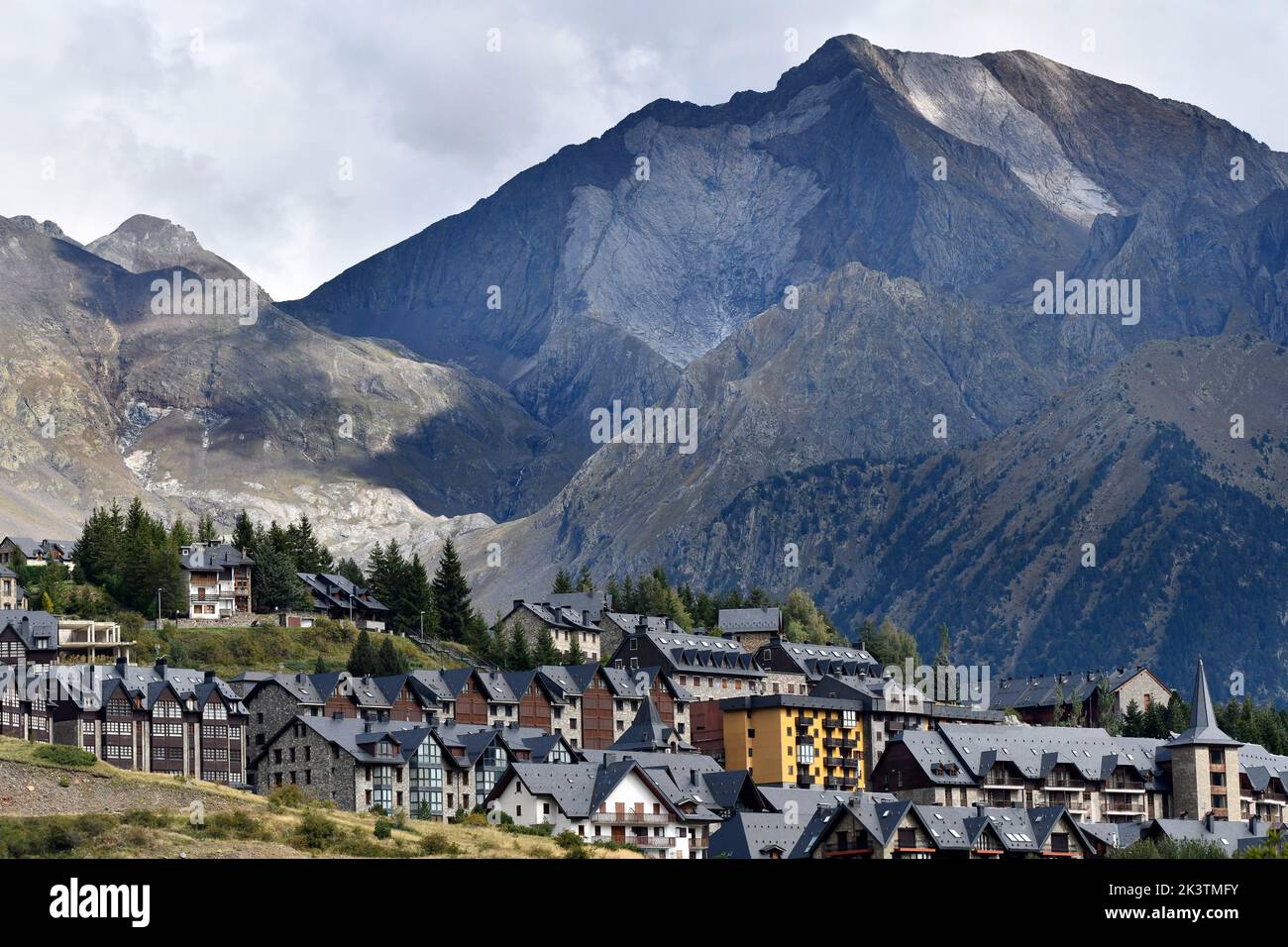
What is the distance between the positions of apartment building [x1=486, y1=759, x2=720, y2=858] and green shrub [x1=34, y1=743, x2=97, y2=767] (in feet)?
101

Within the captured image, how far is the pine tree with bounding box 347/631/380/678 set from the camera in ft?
548

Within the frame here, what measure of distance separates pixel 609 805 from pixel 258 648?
160 feet

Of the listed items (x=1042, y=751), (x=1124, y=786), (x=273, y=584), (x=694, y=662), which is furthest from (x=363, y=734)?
(x=1124, y=786)

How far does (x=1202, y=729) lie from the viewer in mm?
173500

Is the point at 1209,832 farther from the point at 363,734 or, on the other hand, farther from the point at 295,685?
the point at 295,685

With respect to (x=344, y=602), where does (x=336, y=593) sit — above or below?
above

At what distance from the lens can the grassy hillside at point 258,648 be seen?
166 meters

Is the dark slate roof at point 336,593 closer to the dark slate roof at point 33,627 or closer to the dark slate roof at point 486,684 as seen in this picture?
the dark slate roof at point 486,684

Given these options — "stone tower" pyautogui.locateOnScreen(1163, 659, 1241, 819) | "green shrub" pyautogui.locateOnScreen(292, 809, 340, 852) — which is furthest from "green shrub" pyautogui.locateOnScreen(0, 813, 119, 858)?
"stone tower" pyautogui.locateOnScreen(1163, 659, 1241, 819)

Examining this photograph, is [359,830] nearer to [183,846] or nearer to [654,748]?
[183,846]

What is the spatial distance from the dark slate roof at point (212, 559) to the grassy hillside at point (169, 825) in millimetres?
66851

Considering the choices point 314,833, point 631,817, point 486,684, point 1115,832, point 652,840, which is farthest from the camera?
point 486,684
